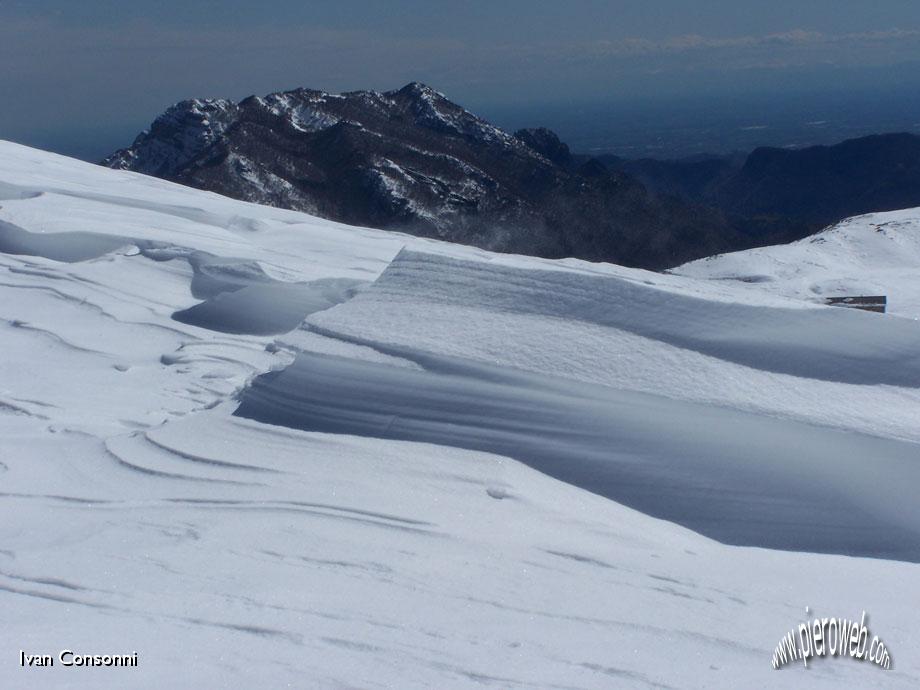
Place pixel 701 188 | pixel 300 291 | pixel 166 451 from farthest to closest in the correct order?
pixel 701 188 → pixel 300 291 → pixel 166 451

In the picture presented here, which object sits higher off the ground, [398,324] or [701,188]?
[701,188]

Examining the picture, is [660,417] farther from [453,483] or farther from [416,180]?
[416,180]

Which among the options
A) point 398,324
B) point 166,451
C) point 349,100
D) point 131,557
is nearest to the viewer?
point 131,557

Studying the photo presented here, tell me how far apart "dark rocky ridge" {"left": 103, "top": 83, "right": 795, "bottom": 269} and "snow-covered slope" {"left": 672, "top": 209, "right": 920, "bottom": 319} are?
8402 millimetres

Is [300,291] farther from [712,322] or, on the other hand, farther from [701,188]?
[701,188]

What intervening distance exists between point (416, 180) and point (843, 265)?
57.1 ft

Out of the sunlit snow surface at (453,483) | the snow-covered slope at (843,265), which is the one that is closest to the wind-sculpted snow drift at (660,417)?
the sunlit snow surface at (453,483)

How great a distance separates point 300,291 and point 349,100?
30.5m

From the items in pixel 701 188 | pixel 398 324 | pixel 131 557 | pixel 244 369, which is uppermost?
pixel 701 188

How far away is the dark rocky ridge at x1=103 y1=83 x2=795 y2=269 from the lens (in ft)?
78.8

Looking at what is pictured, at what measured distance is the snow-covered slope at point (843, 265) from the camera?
31.1 feet

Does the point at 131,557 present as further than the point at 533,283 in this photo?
No

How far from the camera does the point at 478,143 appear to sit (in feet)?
116

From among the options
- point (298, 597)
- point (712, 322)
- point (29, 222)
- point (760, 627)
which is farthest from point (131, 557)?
point (29, 222)
